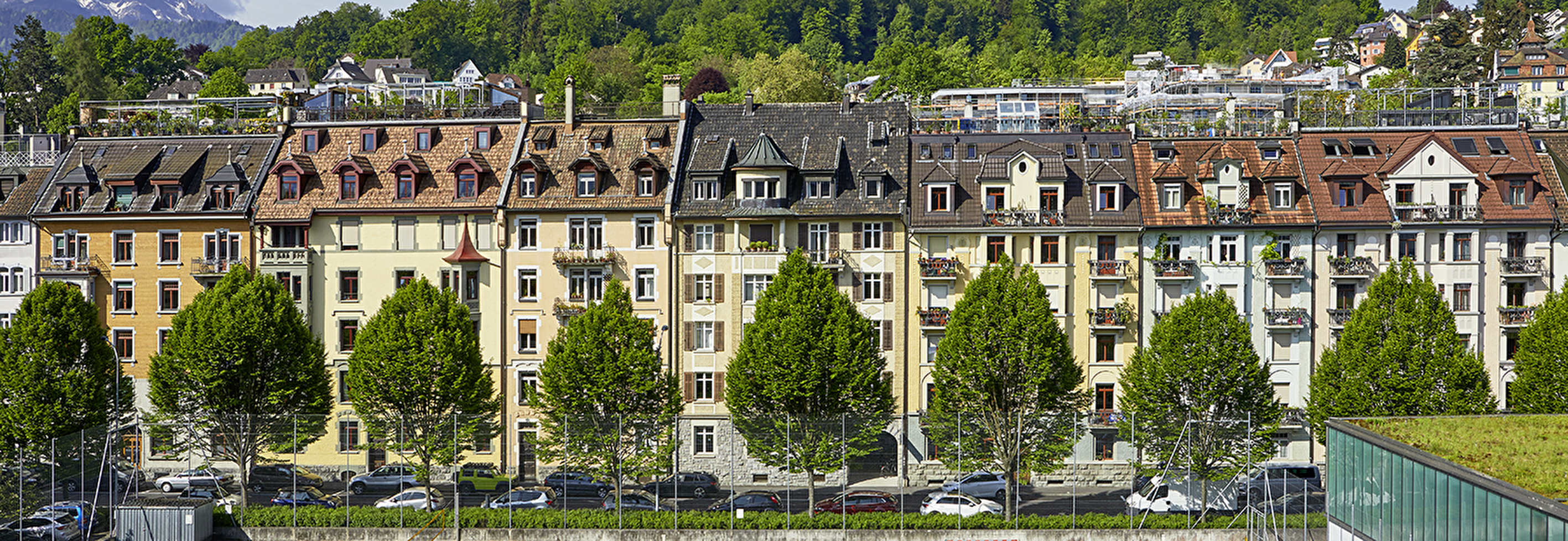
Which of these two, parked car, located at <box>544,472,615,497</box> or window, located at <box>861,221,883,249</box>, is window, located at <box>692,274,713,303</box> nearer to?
window, located at <box>861,221,883,249</box>

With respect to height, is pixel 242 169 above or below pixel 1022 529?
above

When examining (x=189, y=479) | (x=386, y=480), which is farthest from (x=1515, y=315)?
(x=189, y=479)

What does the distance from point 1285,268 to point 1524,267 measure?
11.1 meters

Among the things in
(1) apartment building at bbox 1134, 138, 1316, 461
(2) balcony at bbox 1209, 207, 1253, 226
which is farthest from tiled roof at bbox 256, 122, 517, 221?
(2) balcony at bbox 1209, 207, 1253, 226

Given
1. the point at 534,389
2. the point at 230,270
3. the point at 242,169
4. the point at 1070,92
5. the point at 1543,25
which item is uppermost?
the point at 1543,25

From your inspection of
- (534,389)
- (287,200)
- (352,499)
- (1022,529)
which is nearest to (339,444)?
(352,499)

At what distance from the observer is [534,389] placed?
2763 inches

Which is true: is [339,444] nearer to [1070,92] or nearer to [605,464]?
[605,464]

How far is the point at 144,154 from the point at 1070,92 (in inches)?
3713

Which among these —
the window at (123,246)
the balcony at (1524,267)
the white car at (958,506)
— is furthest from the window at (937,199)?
the window at (123,246)

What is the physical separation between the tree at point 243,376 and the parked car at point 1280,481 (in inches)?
1551

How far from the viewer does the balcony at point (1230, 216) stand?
75000 mm

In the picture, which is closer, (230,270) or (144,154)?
(230,270)

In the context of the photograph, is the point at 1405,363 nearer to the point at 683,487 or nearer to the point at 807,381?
the point at 807,381
